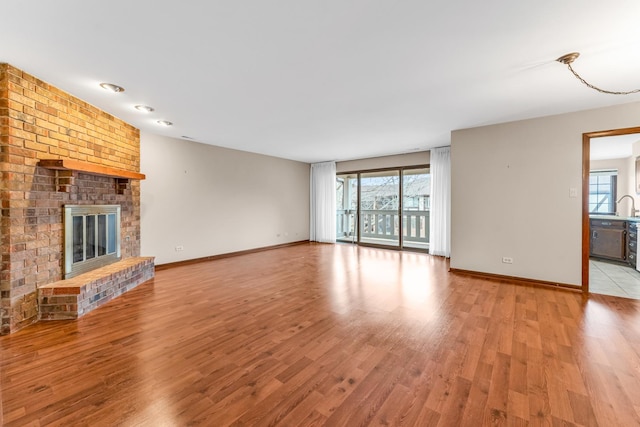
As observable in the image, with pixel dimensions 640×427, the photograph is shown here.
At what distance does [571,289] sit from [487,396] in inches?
121

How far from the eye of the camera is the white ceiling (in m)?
1.69

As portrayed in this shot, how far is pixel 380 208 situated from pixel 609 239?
455 cm

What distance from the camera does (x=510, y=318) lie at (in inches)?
105

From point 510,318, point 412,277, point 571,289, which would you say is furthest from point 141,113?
point 571,289

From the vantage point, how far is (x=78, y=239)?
3.16m

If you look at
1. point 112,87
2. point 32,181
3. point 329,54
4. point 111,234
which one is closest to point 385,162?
point 329,54

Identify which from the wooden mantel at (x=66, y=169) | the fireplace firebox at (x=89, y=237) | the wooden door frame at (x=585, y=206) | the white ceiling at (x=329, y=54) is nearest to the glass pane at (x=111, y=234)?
the fireplace firebox at (x=89, y=237)

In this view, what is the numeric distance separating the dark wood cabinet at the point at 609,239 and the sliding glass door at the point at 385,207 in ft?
10.2

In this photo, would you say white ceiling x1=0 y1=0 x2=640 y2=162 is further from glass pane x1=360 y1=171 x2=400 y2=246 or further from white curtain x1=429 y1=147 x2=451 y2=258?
glass pane x1=360 y1=171 x2=400 y2=246

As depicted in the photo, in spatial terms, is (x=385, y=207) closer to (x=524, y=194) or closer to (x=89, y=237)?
(x=524, y=194)

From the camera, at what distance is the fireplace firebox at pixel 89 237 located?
118 inches

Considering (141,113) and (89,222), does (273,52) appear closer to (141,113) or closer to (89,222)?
(141,113)

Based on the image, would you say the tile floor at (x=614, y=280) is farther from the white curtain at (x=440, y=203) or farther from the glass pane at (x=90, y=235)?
the glass pane at (x=90, y=235)

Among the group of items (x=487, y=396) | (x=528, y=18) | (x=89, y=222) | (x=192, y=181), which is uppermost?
(x=528, y=18)
